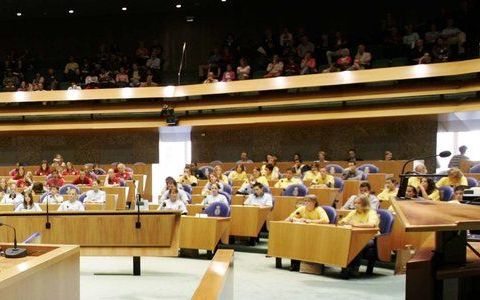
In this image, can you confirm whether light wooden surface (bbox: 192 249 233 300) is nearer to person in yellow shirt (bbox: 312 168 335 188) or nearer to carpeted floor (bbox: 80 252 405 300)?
carpeted floor (bbox: 80 252 405 300)

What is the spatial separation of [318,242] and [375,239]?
68 cm

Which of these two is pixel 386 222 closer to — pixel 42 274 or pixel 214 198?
pixel 214 198

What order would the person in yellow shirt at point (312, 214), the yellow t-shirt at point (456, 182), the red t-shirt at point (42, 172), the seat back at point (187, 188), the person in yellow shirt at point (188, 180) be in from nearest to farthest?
1. the person in yellow shirt at point (312, 214)
2. the yellow t-shirt at point (456, 182)
3. the seat back at point (187, 188)
4. the person in yellow shirt at point (188, 180)
5. the red t-shirt at point (42, 172)

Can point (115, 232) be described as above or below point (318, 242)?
above

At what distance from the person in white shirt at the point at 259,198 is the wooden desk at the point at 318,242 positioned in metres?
1.59

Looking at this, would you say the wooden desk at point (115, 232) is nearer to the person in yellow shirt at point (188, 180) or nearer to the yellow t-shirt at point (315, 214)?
the yellow t-shirt at point (315, 214)

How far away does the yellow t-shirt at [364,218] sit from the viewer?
21.5 ft

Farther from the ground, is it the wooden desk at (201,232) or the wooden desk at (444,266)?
the wooden desk at (444,266)

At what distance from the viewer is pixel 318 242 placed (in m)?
6.53

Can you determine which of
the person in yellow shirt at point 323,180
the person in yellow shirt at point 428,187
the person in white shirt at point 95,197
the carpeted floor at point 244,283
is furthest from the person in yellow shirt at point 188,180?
the person in yellow shirt at point 428,187

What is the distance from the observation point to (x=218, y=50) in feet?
50.8

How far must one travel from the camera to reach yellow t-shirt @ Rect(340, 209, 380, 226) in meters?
6.57

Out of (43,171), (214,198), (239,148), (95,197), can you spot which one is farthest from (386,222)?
(43,171)

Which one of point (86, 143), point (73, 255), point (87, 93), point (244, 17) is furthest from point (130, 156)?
point (73, 255)
